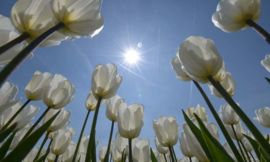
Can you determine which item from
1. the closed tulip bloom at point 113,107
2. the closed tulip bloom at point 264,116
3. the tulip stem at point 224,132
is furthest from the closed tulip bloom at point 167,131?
the closed tulip bloom at point 264,116

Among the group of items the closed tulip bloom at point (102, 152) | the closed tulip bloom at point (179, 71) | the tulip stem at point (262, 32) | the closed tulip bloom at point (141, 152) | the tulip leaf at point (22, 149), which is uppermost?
the closed tulip bloom at point (179, 71)

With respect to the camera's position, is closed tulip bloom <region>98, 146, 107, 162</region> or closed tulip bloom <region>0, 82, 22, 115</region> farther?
closed tulip bloom <region>98, 146, 107, 162</region>

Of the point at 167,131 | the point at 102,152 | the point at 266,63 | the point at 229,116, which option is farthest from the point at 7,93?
the point at 229,116

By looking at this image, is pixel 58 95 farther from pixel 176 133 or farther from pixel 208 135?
pixel 208 135

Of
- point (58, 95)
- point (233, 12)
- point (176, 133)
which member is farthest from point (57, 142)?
point (233, 12)

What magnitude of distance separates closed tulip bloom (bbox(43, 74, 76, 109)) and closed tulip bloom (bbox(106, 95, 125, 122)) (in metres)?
0.49

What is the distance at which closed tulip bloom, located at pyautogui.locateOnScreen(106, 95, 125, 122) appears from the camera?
2.33m

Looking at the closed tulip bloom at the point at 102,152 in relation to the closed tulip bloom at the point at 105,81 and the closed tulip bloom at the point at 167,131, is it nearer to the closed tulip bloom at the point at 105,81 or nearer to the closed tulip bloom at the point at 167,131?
the closed tulip bloom at the point at 167,131

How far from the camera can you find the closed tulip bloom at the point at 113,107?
233cm

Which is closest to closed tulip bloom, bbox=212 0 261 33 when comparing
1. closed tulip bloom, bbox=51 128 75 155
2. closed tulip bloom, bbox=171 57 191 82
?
closed tulip bloom, bbox=171 57 191 82

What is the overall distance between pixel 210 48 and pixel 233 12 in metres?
0.78

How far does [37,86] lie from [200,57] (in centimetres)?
181

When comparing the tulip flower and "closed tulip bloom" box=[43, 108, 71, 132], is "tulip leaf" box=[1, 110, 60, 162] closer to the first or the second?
"closed tulip bloom" box=[43, 108, 71, 132]

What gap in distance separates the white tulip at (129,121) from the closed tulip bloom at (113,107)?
0.35m
